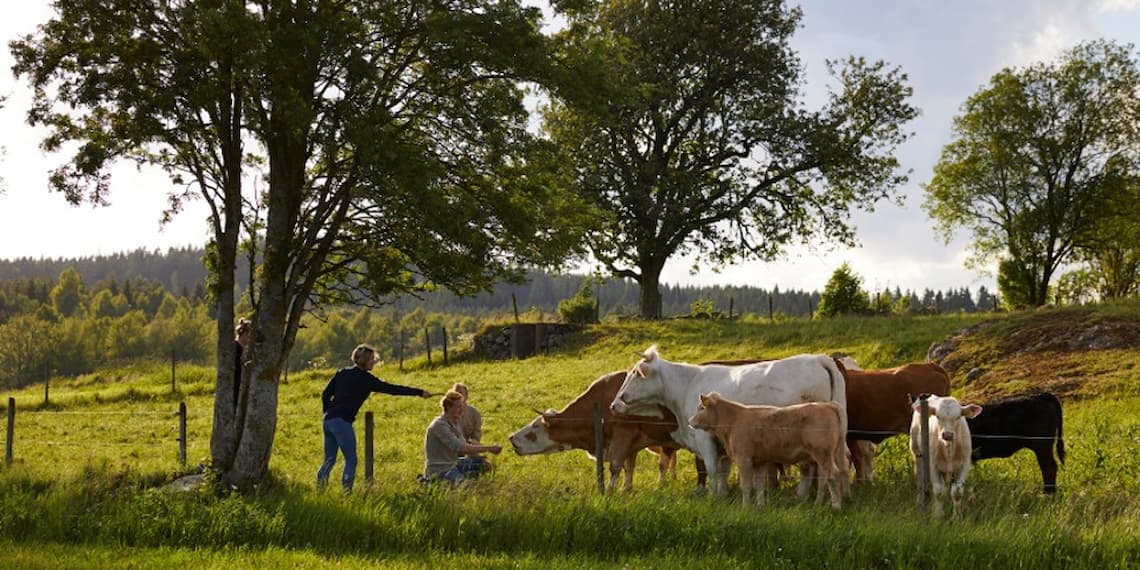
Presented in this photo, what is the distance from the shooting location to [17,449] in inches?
765

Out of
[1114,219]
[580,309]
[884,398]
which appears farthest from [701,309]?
[884,398]

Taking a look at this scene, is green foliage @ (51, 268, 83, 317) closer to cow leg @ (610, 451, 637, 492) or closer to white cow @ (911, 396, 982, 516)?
cow leg @ (610, 451, 637, 492)

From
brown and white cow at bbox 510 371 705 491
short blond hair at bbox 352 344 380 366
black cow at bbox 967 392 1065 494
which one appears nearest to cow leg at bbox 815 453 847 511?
black cow at bbox 967 392 1065 494

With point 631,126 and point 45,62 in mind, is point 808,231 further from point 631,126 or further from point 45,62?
point 45,62

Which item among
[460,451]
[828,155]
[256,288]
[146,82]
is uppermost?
[828,155]

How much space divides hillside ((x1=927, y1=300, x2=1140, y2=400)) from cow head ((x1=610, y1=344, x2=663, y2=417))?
9056 millimetres

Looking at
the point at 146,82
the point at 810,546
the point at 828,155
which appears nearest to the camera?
the point at 810,546

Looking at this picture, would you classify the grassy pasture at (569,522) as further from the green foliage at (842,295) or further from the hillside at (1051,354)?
the green foliage at (842,295)

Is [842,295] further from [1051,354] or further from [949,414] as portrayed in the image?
[949,414]

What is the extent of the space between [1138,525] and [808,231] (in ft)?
90.2

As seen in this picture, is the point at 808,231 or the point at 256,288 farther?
the point at 808,231

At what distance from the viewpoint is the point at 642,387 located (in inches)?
487

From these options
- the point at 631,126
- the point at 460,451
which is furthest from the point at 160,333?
the point at 460,451

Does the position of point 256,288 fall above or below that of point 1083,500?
above
